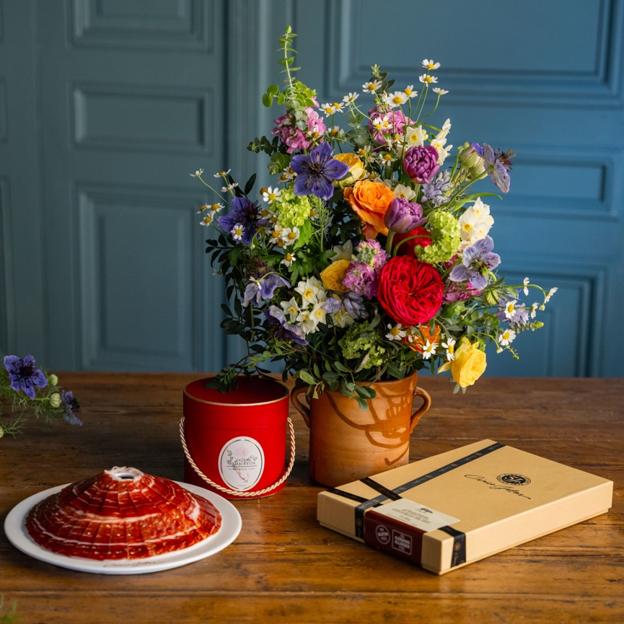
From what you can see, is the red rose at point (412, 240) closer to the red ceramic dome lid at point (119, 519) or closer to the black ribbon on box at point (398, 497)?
the black ribbon on box at point (398, 497)

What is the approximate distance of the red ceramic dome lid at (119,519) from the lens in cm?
96

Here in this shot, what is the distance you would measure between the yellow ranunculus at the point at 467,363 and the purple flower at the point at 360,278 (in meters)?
0.14

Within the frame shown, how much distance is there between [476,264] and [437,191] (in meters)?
0.10

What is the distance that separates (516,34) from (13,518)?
2.43 m

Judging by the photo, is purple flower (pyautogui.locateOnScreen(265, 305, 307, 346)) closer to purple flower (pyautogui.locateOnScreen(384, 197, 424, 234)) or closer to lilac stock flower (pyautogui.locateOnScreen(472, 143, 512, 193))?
purple flower (pyautogui.locateOnScreen(384, 197, 424, 234))

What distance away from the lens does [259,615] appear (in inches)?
35.1

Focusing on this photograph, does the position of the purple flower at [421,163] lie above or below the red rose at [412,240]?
above

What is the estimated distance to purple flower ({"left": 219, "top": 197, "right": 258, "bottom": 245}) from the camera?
1.15m

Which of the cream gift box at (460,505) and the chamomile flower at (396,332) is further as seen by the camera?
the chamomile flower at (396,332)

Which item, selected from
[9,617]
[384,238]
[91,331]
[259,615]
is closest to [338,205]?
[384,238]

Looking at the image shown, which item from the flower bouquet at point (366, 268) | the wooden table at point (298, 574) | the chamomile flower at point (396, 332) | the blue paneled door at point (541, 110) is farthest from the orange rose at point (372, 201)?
the blue paneled door at point (541, 110)

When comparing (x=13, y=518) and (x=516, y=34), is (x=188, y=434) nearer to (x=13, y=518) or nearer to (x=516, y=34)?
(x=13, y=518)

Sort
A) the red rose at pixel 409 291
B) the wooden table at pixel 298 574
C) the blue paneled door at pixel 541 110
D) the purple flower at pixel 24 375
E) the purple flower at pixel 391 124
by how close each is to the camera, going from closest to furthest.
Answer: the wooden table at pixel 298 574, the red rose at pixel 409 291, the purple flower at pixel 391 124, the purple flower at pixel 24 375, the blue paneled door at pixel 541 110

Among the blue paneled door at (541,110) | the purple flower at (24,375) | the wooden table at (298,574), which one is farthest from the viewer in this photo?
the blue paneled door at (541,110)
